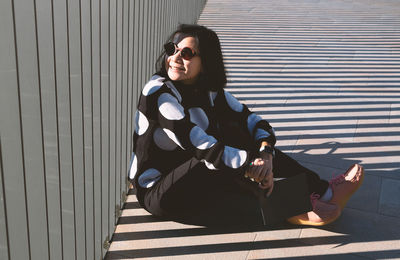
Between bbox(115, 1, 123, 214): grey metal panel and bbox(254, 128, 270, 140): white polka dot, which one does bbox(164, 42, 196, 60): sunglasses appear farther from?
bbox(254, 128, 270, 140): white polka dot

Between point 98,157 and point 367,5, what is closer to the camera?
point 98,157

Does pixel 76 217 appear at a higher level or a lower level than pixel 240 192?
higher

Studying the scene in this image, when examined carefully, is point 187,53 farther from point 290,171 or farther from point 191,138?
point 290,171

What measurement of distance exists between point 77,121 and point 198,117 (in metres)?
1.08

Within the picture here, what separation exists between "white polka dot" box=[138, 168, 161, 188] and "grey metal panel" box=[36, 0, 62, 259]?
3.37ft

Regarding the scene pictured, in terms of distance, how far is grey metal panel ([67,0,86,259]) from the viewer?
207 centimetres

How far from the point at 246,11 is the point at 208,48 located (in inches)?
327

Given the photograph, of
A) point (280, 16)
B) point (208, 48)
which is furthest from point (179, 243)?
point (280, 16)

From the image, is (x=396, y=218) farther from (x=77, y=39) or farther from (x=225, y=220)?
(x=77, y=39)

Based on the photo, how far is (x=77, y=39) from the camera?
2.13 m

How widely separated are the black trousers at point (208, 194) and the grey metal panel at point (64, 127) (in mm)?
837

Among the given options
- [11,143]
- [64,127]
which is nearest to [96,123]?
[64,127]

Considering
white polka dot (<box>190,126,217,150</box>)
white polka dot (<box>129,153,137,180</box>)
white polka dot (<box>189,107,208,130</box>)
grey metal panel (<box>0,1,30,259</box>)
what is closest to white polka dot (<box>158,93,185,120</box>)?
white polka dot (<box>190,126,217,150</box>)

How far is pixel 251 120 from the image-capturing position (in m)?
3.49
